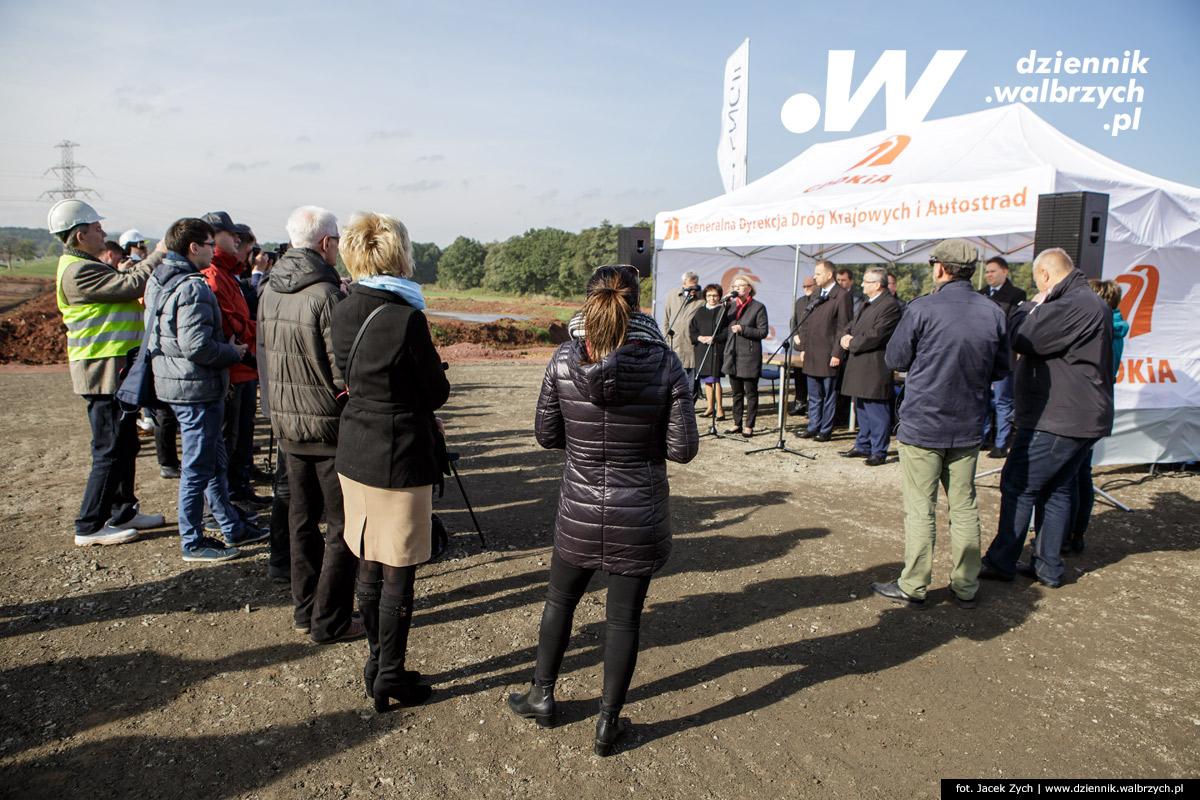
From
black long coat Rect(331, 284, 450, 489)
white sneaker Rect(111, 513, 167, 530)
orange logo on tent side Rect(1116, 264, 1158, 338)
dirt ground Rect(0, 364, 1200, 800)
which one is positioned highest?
orange logo on tent side Rect(1116, 264, 1158, 338)

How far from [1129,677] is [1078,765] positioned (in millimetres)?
918

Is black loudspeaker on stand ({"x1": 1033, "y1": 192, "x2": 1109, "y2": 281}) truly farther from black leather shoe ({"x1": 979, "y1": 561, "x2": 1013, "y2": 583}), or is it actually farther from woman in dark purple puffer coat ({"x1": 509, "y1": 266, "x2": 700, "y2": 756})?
woman in dark purple puffer coat ({"x1": 509, "y1": 266, "x2": 700, "y2": 756})

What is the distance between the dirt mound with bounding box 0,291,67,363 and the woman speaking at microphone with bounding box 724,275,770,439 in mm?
15525

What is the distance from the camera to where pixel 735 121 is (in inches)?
528

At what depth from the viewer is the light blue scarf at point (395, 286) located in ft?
8.55

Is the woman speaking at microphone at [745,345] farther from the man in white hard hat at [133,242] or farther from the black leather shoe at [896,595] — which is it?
the man in white hard hat at [133,242]

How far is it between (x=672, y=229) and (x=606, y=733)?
817cm

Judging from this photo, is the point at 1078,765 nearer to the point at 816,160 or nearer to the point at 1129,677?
the point at 1129,677

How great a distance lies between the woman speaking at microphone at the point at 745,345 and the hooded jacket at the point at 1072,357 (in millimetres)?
4056

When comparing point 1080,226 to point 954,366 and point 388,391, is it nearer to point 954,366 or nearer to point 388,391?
point 954,366

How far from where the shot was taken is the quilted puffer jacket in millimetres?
2320

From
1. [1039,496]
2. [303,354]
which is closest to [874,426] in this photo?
[1039,496]

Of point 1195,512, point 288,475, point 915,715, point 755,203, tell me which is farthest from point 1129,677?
point 755,203

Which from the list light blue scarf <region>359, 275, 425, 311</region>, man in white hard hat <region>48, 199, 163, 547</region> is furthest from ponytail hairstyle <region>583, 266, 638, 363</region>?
man in white hard hat <region>48, 199, 163, 547</region>
